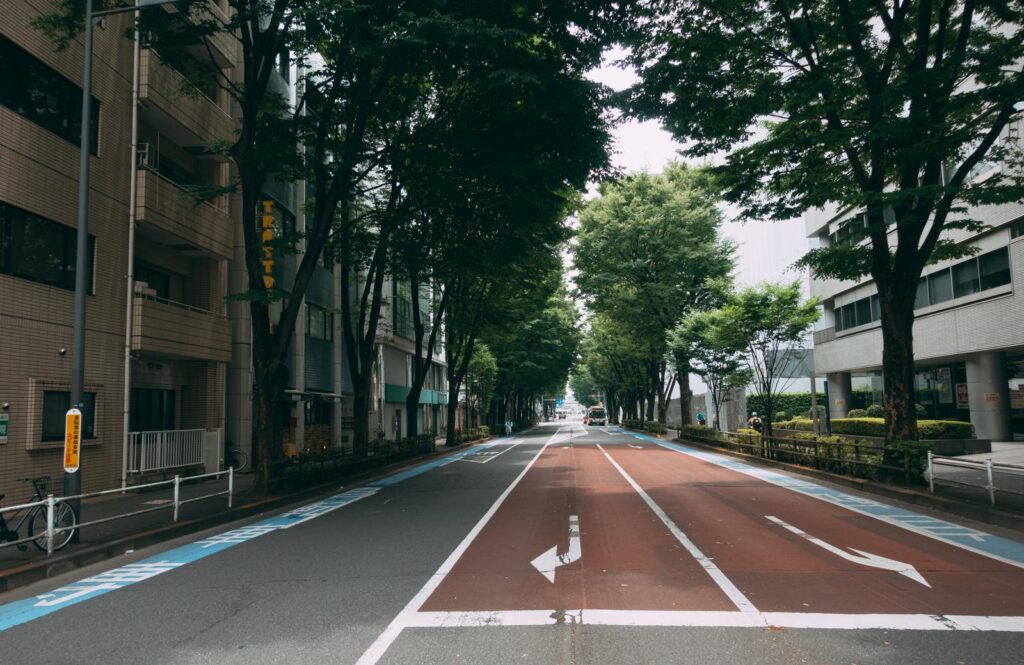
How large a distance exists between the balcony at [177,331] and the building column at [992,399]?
93.6 feet

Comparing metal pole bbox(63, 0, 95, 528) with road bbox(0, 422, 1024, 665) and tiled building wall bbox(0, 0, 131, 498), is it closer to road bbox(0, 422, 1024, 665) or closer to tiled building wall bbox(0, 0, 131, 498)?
road bbox(0, 422, 1024, 665)

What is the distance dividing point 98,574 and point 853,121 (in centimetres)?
1581

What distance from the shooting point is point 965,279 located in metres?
27.5

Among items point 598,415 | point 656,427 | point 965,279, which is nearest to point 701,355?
point 965,279

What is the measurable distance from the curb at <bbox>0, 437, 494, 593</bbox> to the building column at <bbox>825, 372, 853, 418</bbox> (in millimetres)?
33993

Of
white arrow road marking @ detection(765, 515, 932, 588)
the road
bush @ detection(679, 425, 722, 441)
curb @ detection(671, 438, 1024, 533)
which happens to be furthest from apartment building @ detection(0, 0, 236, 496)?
bush @ detection(679, 425, 722, 441)

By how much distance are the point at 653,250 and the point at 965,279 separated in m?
14.0

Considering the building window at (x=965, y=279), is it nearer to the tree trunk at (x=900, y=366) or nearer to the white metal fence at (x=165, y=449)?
the tree trunk at (x=900, y=366)

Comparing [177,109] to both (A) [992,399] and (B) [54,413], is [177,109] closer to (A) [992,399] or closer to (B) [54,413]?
(B) [54,413]

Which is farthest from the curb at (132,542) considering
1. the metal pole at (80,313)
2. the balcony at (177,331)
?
the balcony at (177,331)

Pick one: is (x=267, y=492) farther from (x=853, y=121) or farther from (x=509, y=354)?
(x=509, y=354)

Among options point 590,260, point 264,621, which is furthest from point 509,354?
point 264,621

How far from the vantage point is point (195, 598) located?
700 cm

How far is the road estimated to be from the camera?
206 inches
